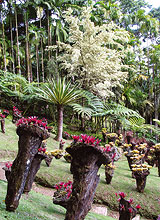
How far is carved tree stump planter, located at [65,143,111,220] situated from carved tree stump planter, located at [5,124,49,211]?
0.44m

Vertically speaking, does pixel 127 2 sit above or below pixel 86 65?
above

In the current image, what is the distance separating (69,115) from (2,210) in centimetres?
1200

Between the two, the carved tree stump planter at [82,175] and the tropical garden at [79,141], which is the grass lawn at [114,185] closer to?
the tropical garden at [79,141]

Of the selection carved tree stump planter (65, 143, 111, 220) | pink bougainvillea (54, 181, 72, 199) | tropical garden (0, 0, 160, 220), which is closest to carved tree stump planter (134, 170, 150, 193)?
tropical garden (0, 0, 160, 220)

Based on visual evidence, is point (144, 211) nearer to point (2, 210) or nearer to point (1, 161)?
point (2, 210)

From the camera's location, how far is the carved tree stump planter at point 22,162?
2107mm

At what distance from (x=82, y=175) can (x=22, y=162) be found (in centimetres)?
71

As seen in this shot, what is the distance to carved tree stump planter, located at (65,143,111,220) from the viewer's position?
211 centimetres

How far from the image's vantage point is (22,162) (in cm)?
219

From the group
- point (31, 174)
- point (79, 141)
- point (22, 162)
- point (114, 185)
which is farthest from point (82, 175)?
point (114, 185)

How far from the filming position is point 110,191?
4133mm

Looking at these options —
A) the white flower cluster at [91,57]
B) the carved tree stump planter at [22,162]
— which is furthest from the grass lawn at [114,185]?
the white flower cluster at [91,57]

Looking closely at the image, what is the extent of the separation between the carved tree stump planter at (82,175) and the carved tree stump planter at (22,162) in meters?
0.44

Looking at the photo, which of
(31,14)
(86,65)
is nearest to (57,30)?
(31,14)
